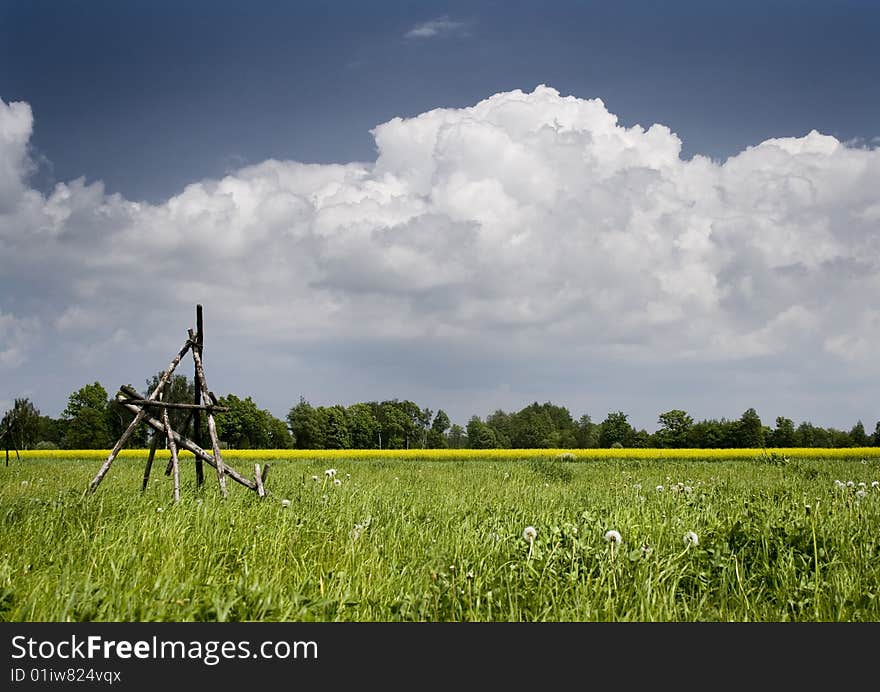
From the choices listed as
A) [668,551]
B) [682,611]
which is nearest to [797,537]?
[668,551]

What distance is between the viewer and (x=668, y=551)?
6.44 meters

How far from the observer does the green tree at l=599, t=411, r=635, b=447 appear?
137 m

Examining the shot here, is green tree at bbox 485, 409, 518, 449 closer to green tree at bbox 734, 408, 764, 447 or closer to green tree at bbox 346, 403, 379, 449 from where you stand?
green tree at bbox 346, 403, 379, 449

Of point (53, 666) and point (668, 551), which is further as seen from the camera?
point (668, 551)

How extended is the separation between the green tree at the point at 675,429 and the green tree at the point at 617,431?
21.6 ft

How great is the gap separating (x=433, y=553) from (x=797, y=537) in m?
3.91

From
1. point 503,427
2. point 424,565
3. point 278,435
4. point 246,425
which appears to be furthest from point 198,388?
point 503,427

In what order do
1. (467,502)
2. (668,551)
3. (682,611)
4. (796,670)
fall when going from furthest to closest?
(467,502)
(668,551)
(682,611)
(796,670)

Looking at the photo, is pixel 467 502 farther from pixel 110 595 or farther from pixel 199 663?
pixel 199 663

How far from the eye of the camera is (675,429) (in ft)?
435

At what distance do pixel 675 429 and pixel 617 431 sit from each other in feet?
39.5

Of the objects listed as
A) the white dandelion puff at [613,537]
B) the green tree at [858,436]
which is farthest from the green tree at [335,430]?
the white dandelion puff at [613,537]

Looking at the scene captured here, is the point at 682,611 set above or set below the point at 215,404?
below

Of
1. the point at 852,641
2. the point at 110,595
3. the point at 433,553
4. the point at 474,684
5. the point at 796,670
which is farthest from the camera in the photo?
the point at 433,553
